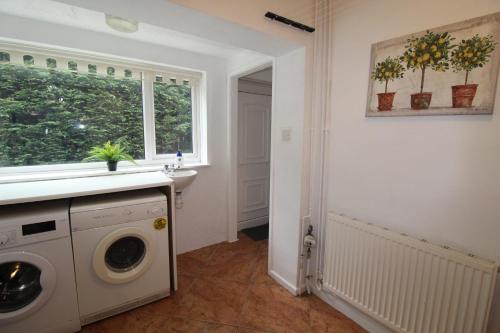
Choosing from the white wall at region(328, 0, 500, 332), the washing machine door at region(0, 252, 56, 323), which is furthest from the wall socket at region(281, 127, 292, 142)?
the washing machine door at region(0, 252, 56, 323)

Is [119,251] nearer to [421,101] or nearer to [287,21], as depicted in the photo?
[287,21]

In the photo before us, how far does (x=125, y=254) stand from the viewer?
5.99 feet

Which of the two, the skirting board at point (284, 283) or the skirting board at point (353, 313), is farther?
the skirting board at point (284, 283)

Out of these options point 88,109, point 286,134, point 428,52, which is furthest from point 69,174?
point 428,52

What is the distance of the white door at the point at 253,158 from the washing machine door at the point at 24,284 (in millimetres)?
2096

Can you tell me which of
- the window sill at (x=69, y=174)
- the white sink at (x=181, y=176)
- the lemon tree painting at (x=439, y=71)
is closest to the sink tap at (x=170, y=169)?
the white sink at (x=181, y=176)

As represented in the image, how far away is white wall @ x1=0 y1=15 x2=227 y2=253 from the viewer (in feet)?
7.30

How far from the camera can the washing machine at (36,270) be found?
139cm

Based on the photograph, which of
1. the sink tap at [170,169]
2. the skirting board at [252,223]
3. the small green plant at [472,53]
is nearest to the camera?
the small green plant at [472,53]

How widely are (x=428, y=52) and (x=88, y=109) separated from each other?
2686 millimetres

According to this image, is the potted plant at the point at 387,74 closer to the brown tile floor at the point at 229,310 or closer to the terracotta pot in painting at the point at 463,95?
the terracotta pot in painting at the point at 463,95

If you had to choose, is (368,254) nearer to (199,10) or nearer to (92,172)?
(199,10)

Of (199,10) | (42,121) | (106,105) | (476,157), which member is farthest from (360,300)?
(42,121)

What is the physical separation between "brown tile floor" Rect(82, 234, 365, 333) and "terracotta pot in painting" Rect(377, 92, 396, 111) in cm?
151
